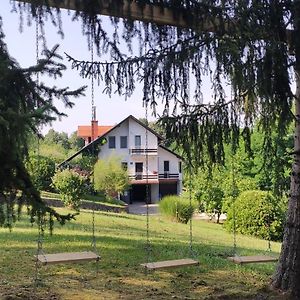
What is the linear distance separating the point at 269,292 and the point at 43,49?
353 centimetres

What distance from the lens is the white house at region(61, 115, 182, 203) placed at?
48.4 ft

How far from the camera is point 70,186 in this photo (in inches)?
500

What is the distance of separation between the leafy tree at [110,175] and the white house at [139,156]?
29cm

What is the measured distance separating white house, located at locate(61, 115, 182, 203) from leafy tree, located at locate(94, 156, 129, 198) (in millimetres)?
292

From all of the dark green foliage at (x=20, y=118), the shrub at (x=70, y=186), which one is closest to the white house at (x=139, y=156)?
the shrub at (x=70, y=186)

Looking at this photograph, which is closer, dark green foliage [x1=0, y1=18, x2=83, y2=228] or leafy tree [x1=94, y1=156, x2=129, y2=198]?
dark green foliage [x1=0, y1=18, x2=83, y2=228]

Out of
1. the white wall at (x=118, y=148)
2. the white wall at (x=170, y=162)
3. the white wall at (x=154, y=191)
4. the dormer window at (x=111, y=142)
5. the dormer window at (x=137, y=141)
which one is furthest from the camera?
the white wall at (x=154, y=191)

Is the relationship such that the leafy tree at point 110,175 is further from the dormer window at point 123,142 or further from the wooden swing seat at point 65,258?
the wooden swing seat at point 65,258

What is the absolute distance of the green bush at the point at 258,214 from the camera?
12.2m

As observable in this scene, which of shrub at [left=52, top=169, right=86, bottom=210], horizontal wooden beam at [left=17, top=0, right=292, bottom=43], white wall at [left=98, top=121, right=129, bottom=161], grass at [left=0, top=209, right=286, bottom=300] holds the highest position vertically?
horizontal wooden beam at [left=17, top=0, right=292, bottom=43]

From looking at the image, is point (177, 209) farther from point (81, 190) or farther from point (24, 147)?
point (24, 147)

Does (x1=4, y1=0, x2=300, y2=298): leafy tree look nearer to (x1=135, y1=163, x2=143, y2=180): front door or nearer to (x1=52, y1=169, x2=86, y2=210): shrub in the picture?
(x1=52, y1=169, x2=86, y2=210): shrub

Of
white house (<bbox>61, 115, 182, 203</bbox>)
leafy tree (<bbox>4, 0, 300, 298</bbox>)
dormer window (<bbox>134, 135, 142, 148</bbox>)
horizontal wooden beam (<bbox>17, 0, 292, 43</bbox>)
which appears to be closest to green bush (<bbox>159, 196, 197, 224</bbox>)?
white house (<bbox>61, 115, 182, 203</bbox>)

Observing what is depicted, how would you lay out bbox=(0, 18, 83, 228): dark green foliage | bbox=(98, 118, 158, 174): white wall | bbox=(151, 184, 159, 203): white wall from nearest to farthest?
bbox=(0, 18, 83, 228): dark green foliage, bbox=(98, 118, 158, 174): white wall, bbox=(151, 184, 159, 203): white wall
